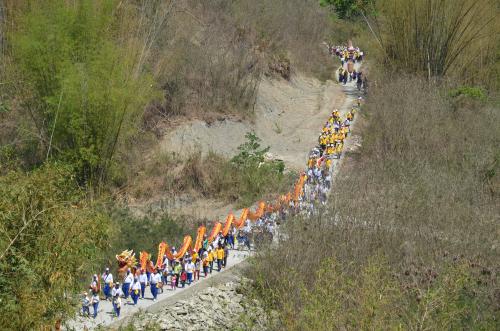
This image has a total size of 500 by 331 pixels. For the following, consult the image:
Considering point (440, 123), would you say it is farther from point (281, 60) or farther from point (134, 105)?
point (281, 60)

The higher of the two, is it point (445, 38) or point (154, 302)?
point (445, 38)

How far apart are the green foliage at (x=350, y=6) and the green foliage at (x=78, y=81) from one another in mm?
19915

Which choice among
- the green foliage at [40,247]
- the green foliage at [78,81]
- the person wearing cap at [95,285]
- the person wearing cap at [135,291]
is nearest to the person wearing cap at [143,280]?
the person wearing cap at [135,291]

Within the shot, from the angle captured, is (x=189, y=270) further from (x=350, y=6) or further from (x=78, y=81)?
(x=350, y=6)

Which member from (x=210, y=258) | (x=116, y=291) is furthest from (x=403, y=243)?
(x=116, y=291)

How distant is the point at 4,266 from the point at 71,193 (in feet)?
11.3

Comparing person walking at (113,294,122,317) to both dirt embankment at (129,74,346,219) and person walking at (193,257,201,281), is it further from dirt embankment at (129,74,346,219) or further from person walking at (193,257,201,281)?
dirt embankment at (129,74,346,219)

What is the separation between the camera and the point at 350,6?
171ft

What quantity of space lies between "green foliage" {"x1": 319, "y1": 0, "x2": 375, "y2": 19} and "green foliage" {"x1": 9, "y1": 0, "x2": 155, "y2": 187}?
19.9 meters

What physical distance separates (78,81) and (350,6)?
25870 mm

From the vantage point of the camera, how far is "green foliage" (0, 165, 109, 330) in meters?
11.6

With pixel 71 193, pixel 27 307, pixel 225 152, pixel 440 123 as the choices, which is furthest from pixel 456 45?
pixel 27 307

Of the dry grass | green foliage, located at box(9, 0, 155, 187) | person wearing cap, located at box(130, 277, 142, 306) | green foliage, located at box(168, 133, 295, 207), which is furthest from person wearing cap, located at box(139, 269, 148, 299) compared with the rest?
green foliage, located at box(168, 133, 295, 207)

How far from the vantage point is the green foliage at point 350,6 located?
48.7m
